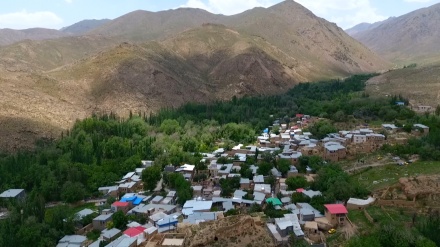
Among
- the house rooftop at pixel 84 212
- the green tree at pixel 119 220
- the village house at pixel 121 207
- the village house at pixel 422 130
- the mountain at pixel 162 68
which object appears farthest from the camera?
the mountain at pixel 162 68

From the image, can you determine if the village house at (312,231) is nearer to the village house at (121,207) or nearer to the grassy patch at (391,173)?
the grassy patch at (391,173)

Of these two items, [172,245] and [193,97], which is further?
[193,97]

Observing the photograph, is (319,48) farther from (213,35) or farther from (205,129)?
(205,129)

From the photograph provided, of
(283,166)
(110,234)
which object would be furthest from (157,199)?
(283,166)

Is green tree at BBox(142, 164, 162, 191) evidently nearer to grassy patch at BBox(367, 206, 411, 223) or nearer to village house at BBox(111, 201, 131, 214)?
village house at BBox(111, 201, 131, 214)

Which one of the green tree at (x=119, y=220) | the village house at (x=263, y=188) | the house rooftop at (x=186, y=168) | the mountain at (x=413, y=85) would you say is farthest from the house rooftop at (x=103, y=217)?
the mountain at (x=413, y=85)

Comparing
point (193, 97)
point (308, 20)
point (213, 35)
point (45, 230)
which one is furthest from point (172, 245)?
point (308, 20)
